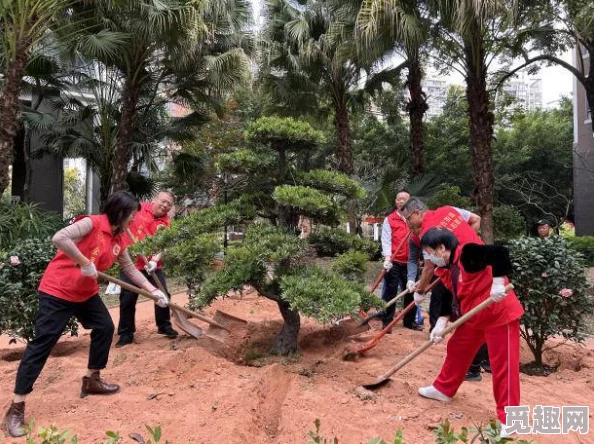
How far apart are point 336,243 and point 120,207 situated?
187cm

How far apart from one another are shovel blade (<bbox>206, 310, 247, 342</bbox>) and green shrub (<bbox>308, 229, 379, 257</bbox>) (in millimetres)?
1145

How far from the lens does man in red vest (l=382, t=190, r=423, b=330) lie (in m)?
5.33

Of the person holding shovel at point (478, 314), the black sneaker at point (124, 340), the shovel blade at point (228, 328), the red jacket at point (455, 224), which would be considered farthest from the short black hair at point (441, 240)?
the black sneaker at point (124, 340)

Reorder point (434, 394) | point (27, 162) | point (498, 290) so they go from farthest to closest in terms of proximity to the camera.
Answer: point (27, 162) → point (434, 394) → point (498, 290)

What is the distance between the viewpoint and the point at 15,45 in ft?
20.4

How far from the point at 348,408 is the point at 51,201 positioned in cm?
1221

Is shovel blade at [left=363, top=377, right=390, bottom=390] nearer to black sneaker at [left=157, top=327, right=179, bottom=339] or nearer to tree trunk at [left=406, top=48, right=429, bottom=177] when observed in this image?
black sneaker at [left=157, top=327, right=179, bottom=339]

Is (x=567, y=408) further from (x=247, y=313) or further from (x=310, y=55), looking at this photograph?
(x=310, y=55)

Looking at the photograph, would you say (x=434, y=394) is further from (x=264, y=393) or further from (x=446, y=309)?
(x=264, y=393)

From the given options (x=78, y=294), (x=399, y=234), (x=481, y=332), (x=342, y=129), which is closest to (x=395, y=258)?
(x=399, y=234)

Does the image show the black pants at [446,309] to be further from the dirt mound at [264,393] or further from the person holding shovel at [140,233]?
the person holding shovel at [140,233]

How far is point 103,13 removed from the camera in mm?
7984

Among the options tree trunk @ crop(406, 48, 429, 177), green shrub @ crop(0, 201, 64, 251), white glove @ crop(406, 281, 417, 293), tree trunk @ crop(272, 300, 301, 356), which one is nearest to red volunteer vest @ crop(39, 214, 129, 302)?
tree trunk @ crop(272, 300, 301, 356)

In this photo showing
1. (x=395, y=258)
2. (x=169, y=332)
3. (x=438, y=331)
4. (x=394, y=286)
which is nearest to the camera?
(x=438, y=331)
